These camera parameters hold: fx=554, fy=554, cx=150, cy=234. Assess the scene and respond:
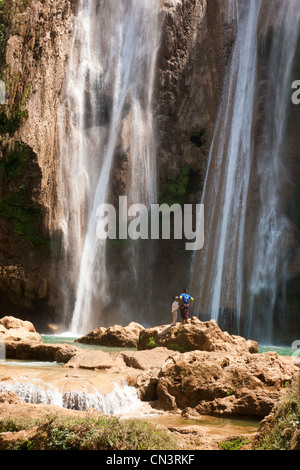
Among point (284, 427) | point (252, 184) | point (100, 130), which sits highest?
point (100, 130)

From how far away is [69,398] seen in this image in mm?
9594

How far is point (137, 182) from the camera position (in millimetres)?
29438

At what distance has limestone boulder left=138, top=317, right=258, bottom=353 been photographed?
13359mm

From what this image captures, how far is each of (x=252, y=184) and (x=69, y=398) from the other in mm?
19853

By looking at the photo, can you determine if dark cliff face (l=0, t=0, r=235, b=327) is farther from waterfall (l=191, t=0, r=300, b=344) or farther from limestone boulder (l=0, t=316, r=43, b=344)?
limestone boulder (l=0, t=316, r=43, b=344)

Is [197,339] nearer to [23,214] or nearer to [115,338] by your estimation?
[115,338]

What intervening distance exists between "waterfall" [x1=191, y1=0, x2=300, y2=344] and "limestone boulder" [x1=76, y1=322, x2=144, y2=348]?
7955mm

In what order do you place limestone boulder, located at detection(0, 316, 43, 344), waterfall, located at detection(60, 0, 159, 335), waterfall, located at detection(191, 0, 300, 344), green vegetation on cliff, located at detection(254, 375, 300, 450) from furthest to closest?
waterfall, located at detection(60, 0, 159, 335), waterfall, located at detection(191, 0, 300, 344), limestone boulder, located at detection(0, 316, 43, 344), green vegetation on cliff, located at detection(254, 375, 300, 450)

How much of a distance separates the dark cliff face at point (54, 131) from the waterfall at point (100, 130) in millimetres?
560

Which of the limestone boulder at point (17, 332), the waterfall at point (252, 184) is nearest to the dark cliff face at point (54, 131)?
the waterfall at point (252, 184)


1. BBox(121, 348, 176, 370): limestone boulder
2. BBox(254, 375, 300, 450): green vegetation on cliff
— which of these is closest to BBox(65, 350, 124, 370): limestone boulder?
BBox(121, 348, 176, 370): limestone boulder

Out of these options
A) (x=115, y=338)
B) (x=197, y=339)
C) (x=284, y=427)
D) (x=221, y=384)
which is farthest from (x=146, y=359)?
(x=284, y=427)

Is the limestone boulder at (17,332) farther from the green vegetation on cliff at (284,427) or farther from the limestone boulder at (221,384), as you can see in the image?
the green vegetation on cliff at (284,427)
